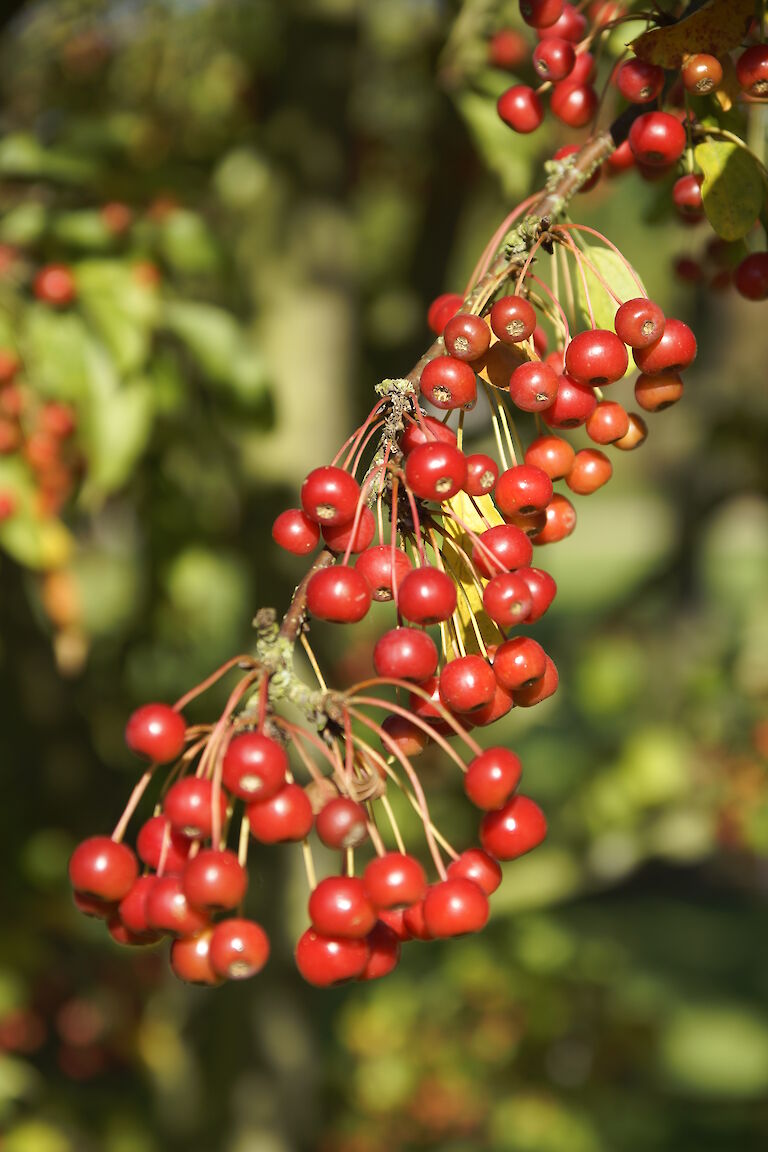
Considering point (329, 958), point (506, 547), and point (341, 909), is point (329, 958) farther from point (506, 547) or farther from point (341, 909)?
point (506, 547)

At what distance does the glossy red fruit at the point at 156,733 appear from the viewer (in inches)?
44.1

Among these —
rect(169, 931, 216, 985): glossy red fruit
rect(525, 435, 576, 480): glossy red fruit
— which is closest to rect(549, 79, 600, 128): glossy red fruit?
rect(525, 435, 576, 480): glossy red fruit

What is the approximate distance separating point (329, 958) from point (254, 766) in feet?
0.73

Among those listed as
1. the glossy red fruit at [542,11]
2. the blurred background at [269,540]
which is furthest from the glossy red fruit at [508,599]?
the blurred background at [269,540]

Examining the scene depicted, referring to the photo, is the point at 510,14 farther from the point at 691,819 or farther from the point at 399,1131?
the point at 399,1131

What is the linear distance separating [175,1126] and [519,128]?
141 inches

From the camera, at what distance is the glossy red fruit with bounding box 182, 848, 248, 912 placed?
988mm

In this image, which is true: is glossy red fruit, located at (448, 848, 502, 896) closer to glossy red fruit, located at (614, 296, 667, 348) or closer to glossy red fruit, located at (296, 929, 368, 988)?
glossy red fruit, located at (296, 929, 368, 988)

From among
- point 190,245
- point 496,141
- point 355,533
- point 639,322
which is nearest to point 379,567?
point 355,533

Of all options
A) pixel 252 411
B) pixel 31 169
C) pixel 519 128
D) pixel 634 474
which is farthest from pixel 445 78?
pixel 634 474

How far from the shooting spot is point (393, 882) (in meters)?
1.02

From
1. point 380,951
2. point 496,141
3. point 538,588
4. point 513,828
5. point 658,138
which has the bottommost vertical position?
point 380,951

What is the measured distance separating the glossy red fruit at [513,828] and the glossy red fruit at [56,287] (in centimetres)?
160

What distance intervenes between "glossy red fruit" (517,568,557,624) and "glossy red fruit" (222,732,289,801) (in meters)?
0.29
